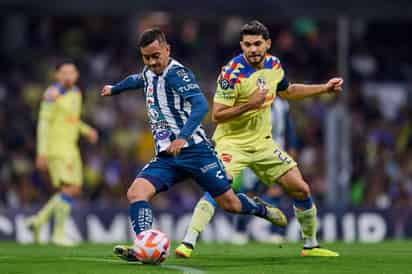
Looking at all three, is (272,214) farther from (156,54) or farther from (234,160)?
(156,54)

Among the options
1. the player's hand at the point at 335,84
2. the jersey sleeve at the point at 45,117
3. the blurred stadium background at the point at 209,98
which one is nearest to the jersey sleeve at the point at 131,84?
the player's hand at the point at 335,84

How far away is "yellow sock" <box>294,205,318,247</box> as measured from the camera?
12.7 meters

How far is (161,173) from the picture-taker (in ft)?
38.1

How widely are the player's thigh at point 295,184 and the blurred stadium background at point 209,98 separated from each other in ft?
23.5

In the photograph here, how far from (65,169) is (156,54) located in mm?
6429

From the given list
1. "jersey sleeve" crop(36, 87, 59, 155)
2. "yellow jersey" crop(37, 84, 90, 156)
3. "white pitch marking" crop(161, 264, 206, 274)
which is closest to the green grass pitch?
"white pitch marking" crop(161, 264, 206, 274)

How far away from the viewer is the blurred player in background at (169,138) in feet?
37.4

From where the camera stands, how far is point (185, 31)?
25141 mm

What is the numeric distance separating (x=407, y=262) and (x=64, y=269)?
326 cm

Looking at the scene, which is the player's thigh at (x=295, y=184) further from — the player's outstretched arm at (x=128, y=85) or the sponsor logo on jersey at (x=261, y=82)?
the player's outstretched arm at (x=128, y=85)

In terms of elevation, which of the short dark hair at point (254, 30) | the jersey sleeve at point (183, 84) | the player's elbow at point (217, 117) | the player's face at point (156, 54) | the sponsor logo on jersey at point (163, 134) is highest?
the short dark hair at point (254, 30)

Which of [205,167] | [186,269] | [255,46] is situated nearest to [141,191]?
[205,167]

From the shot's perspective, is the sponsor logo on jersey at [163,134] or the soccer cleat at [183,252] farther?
the soccer cleat at [183,252]

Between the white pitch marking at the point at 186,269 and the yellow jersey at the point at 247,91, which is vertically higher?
the yellow jersey at the point at 247,91
